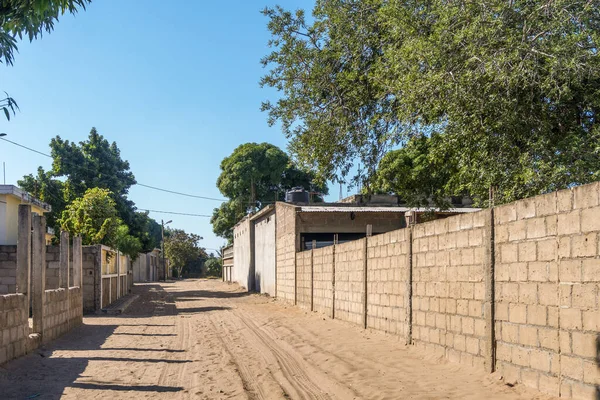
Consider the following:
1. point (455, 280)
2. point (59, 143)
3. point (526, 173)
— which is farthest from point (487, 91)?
point (59, 143)

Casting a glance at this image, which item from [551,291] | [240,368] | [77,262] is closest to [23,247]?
[240,368]

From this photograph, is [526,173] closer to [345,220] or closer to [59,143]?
[345,220]

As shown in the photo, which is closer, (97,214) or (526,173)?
(526,173)

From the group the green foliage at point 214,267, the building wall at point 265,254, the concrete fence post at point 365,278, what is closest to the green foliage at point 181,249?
the green foliage at point 214,267

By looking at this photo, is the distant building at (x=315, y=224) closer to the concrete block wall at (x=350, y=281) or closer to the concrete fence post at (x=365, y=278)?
the concrete block wall at (x=350, y=281)

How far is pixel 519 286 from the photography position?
22.7 feet

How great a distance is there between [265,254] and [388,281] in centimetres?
1933

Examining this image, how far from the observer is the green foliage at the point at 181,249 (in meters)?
85.2

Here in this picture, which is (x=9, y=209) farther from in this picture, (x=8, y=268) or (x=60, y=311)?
(x=60, y=311)

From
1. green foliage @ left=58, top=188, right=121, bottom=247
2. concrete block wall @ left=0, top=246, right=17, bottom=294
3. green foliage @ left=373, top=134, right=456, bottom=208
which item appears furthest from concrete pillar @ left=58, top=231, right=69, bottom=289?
green foliage @ left=58, top=188, right=121, bottom=247

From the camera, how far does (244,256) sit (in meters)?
39.0

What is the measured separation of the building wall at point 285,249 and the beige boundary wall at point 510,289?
10.8m

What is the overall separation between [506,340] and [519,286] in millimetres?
700

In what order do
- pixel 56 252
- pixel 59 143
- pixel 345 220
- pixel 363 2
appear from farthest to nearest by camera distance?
pixel 59 143 → pixel 345 220 → pixel 56 252 → pixel 363 2
